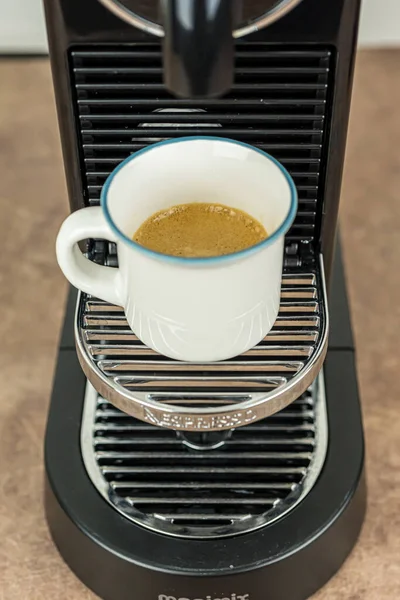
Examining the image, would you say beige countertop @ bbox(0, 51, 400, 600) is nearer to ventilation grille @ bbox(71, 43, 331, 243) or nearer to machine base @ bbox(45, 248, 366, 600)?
machine base @ bbox(45, 248, 366, 600)

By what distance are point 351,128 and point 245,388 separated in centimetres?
47

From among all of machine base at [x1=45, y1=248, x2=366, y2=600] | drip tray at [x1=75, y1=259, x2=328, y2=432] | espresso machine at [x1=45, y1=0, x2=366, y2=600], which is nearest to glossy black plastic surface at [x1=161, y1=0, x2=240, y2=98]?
espresso machine at [x1=45, y1=0, x2=366, y2=600]

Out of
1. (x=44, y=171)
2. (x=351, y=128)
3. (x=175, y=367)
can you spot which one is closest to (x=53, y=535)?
(x=175, y=367)

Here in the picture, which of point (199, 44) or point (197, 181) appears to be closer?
point (199, 44)

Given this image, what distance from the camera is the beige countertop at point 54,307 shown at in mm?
561

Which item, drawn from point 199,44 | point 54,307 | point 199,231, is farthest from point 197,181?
point 54,307

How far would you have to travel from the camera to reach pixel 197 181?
47cm

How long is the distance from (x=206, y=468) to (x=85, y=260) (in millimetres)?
167

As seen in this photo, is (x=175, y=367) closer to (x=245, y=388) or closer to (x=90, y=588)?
(x=245, y=388)

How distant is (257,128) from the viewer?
479 mm

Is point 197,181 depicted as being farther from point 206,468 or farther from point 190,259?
point 206,468

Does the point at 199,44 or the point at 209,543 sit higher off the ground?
the point at 199,44

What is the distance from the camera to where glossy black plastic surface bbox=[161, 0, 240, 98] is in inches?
13.1

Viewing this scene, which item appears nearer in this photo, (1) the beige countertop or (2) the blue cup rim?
(2) the blue cup rim
